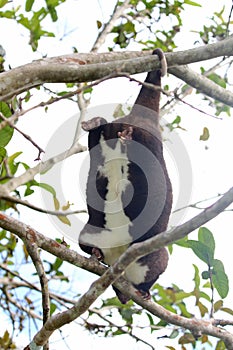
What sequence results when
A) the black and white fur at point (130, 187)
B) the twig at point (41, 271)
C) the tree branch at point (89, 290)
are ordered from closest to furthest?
the tree branch at point (89, 290)
the twig at point (41, 271)
the black and white fur at point (130, 187)

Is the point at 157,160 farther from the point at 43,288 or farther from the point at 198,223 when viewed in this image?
the point at 198,223

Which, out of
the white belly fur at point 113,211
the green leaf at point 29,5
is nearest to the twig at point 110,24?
the green leaf at point 29,5

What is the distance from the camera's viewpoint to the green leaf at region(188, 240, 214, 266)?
331 cm

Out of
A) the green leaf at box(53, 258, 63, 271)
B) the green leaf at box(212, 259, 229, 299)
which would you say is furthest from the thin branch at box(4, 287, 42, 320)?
the green leaf at box(212, 259, 229, 299)

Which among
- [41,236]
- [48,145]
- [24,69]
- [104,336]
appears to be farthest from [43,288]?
[104,336]

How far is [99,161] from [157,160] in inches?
13.1

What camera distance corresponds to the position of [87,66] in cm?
280

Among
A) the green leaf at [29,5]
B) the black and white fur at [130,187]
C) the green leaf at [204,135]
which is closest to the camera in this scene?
the black and white fur at [130,187]

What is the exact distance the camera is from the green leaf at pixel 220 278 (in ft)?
10.9

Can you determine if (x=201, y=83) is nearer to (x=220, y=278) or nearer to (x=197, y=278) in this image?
(x=220, y=278)

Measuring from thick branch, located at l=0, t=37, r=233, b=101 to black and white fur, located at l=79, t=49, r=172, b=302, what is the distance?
15.6 inches

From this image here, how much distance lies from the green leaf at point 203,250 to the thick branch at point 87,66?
94cm

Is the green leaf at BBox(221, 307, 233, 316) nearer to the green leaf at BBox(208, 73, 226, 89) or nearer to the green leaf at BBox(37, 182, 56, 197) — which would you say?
the green leaf at BBox(37, 182, 56, 197)

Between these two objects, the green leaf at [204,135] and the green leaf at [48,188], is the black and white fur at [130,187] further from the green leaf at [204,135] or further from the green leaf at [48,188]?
the green leaf at [204,135]
